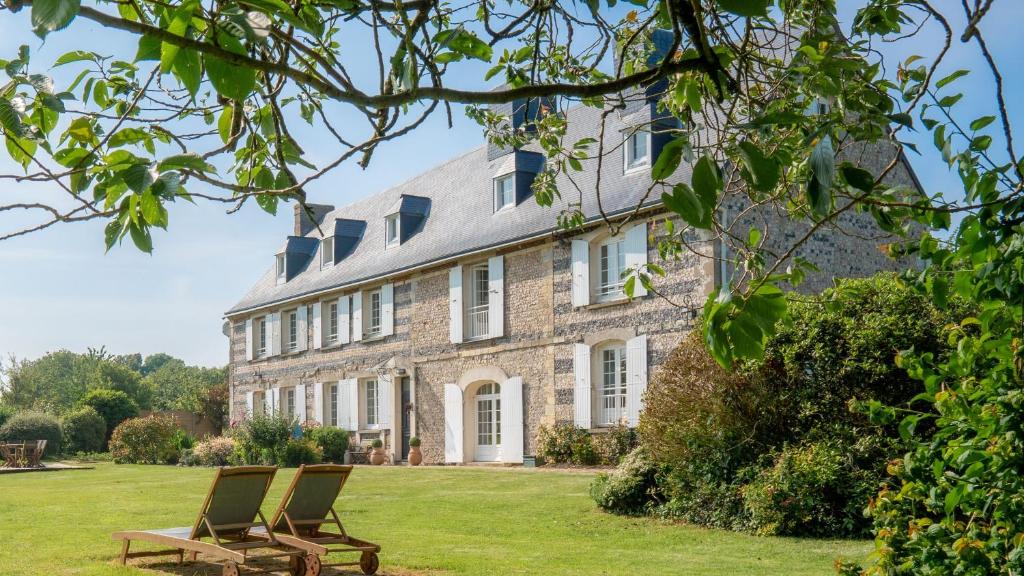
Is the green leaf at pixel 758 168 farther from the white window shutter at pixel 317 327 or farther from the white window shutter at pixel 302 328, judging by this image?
the white window shutter at pixel 302 328

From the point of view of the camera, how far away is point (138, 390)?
50.6 meters

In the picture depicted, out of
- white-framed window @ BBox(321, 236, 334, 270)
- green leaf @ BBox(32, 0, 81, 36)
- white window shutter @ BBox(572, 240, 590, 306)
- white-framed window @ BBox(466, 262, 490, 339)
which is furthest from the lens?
white-framed window @ BBox(321, 236, 334, 270)

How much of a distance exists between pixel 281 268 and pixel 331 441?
749 centimetres

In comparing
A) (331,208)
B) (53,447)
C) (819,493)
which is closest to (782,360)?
(819,493)

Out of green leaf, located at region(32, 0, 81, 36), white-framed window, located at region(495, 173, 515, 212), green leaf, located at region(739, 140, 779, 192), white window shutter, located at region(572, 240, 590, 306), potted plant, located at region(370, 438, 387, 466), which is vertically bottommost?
potted plant, located at region(370, 438, 387, 466)

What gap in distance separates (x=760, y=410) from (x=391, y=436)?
13792 mm

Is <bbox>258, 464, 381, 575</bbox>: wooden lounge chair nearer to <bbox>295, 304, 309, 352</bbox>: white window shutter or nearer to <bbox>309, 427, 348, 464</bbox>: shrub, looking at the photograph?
<bbox>309, 427, 348, 464</bbox>: shrub

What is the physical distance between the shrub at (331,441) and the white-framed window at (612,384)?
7.99 m

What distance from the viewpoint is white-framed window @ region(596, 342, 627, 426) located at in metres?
17.5

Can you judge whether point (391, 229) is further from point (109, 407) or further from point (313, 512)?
point (313, 512)

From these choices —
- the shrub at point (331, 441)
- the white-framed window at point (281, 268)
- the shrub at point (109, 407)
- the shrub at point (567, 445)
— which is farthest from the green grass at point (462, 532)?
the shrub at point (109, 407)

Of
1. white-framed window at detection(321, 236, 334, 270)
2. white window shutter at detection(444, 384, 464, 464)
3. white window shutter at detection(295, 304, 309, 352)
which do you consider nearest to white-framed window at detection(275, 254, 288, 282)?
white-framed window at detection(321, 236, 334, 270)

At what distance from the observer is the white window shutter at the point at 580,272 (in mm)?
17859

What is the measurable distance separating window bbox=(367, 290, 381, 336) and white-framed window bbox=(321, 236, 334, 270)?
9.64ft
